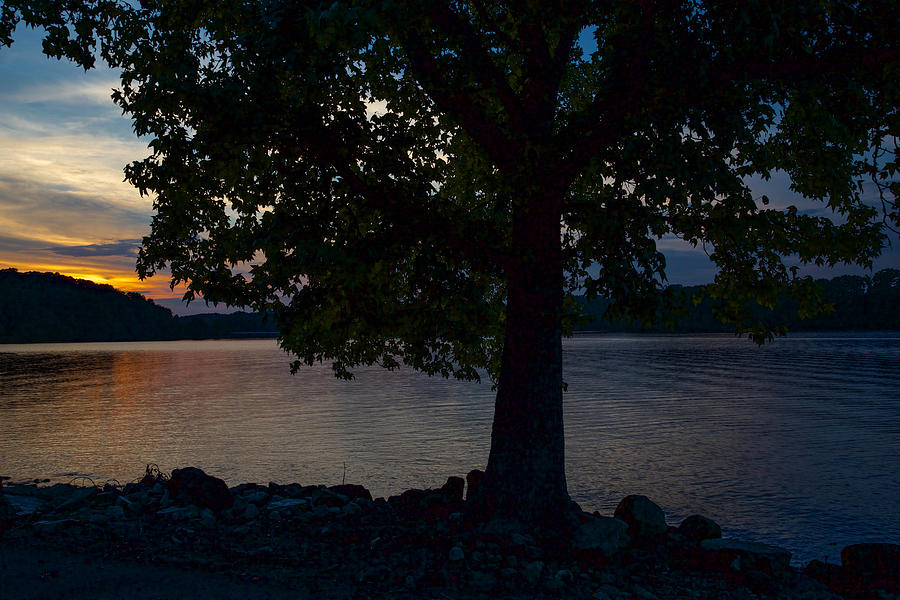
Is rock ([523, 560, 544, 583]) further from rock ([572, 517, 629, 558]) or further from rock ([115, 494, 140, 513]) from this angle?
rock ([115, 494, 140, 513])

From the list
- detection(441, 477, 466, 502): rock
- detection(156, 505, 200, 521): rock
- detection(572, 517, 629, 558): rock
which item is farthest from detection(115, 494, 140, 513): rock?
detection(572, 517, 629, 558): rock

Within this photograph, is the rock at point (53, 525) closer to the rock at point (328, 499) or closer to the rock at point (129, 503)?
the rock at point (129, 503)

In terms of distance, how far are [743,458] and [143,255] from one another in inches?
937

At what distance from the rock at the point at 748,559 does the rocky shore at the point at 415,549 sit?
2 cm

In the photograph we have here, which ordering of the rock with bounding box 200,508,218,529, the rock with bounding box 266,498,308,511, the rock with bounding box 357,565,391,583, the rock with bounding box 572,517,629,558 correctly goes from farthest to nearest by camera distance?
1. the rock with bounding box 266,498,308,511
2. the rock with bounding box 200,508,218,529
3. the rock with bounding box 572,517,629,558
4. the rock with bounding box 357,565,391,583

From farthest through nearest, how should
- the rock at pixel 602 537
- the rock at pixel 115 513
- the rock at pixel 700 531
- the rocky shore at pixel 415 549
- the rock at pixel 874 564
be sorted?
the rock at pixel 700 531 < the rock at pixel 115 513 < the rock at pixel 874 564 < the rock at pixel 602 537 < the rocky shore at pixel 415 549

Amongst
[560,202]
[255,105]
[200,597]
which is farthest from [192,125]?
[200,597]

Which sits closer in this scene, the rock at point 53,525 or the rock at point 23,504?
the rock at point 53,525

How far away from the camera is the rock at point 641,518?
12.7 metres

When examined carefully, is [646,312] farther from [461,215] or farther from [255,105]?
[255,105]

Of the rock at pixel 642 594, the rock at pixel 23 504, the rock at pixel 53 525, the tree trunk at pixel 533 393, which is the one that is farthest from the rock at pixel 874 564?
the rock at pixel 23 504

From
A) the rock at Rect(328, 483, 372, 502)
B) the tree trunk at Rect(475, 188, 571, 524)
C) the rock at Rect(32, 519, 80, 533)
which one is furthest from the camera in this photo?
the rock at Rect(328, 483, 372, 502)

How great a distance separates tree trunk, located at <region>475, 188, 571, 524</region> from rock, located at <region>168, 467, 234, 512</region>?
6019 mm

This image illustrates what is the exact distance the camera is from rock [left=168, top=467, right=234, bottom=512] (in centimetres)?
1389
